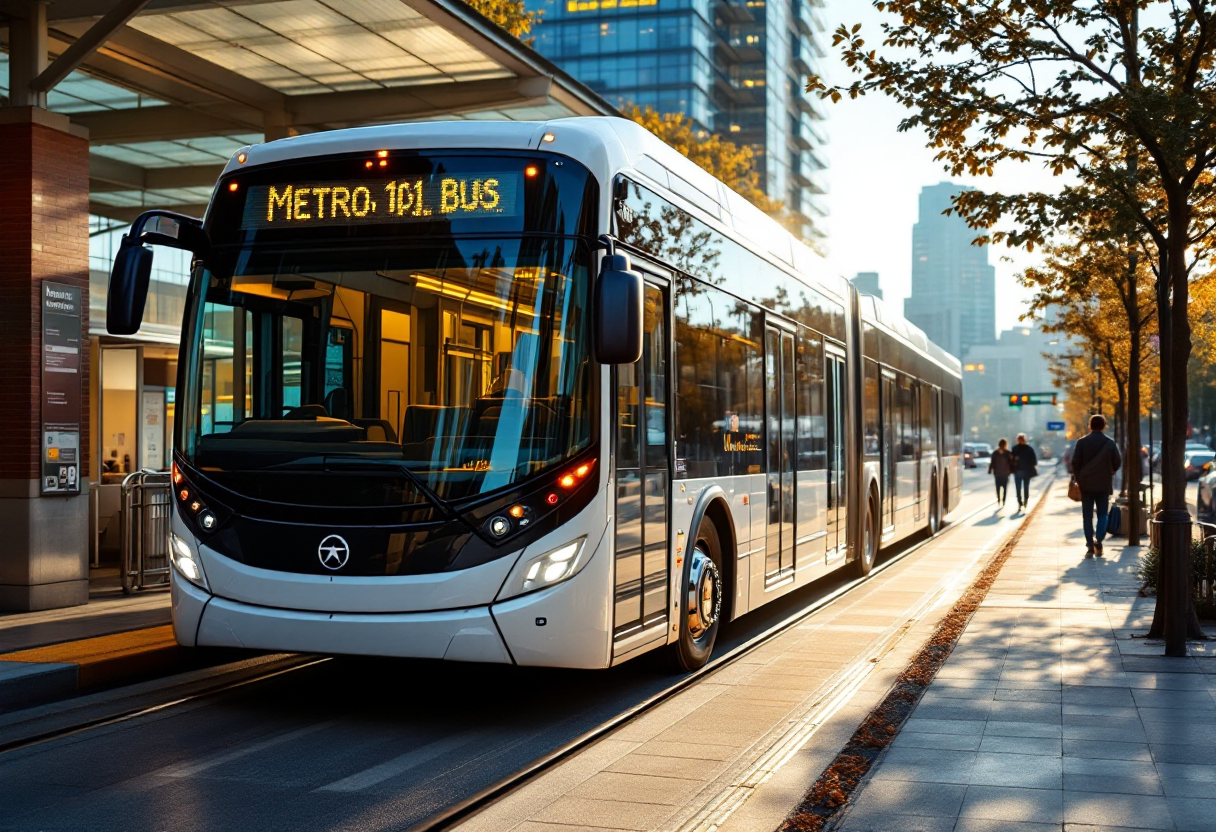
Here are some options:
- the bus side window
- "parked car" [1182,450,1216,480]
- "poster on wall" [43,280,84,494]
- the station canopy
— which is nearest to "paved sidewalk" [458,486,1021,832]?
the bus side window

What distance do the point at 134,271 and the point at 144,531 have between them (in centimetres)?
637

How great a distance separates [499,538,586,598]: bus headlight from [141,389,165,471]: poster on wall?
15.3m

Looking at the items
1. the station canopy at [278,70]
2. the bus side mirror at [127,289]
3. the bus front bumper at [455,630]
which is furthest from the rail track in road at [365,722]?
the station canopy at [278,70]

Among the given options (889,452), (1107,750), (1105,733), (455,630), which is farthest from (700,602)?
(889,452)

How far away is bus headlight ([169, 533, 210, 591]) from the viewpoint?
25.9 feet

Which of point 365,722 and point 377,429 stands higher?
point 377,429

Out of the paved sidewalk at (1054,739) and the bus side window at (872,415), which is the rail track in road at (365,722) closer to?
the paved sidewalk at (1054,739)

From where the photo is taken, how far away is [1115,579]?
1609cm

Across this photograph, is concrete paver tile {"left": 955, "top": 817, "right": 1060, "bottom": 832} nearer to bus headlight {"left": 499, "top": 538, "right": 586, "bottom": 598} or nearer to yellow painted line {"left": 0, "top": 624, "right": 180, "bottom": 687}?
bus headlight {"left": 499, "top": 538, "right": 586, "bottom": 598}

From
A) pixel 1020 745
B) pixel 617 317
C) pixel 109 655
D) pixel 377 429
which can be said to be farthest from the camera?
pixel 109 655

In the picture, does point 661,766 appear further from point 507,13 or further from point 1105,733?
point 507,13

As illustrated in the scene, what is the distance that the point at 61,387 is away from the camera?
475 inches

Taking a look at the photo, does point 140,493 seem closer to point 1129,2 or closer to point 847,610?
point 847,610

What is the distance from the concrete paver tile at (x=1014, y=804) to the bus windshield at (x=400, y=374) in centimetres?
277
